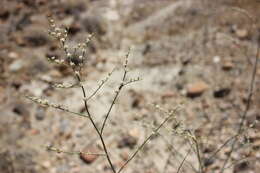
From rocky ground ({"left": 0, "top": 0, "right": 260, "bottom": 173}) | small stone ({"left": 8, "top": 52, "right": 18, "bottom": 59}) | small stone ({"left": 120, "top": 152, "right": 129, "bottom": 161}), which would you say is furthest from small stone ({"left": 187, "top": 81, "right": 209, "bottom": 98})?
small stone ({"left": 8, "top": 52, "right": 18, "bottom": 59})

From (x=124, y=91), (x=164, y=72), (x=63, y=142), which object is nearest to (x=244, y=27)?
(x=164, y=72)

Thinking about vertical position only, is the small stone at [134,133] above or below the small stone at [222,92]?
below

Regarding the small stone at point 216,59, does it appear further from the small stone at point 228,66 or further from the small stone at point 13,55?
the small stone at point 13,55

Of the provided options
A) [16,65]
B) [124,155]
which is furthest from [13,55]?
[124,155]

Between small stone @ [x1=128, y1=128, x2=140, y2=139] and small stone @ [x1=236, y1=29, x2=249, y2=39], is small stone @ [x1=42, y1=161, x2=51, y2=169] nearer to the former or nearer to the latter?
small stone @ [x1=128, y1=128, x2=140, y2=139]

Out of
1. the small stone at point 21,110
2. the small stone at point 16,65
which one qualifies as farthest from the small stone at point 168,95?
the small stone at point 16,65

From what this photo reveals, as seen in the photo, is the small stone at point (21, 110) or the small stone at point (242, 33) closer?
the small stone at point (21, 110)

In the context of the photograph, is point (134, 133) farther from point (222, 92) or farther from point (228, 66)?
point (228, 66)
